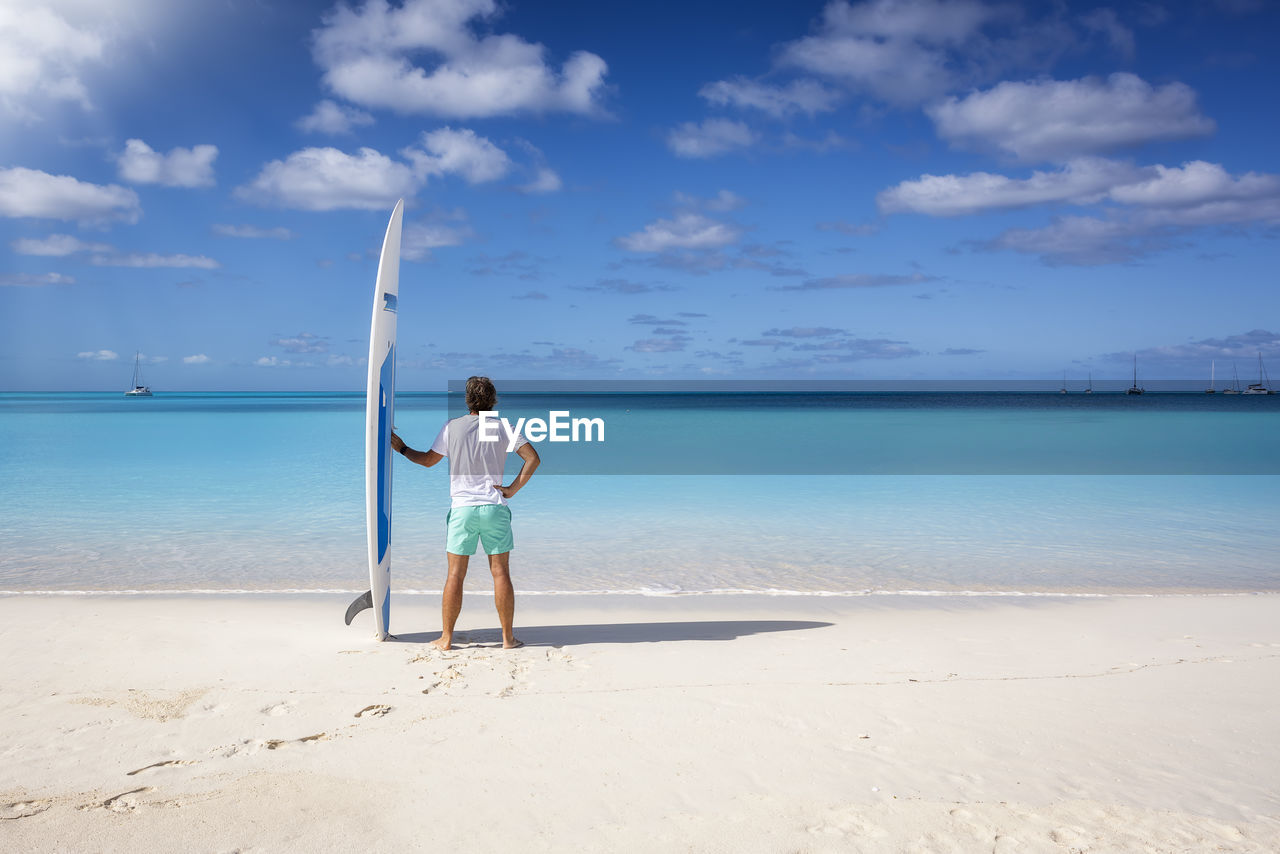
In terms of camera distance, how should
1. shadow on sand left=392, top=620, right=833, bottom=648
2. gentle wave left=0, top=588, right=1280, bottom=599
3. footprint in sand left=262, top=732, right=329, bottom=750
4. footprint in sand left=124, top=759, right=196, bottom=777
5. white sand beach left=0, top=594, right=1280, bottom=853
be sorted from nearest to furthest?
white sand beach left=0, top=594, right=1280, bottom=853, footprint in sand left=124, top=759, right=196, bottom=777, footprint in sand left=262, top=732, right=329, bottom=750, shadow on sand left=392, top=620, right=833, bottom=648, gentle wave left=0, top=588, right=1280, bottom=599

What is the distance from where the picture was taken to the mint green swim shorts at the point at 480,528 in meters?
4.31

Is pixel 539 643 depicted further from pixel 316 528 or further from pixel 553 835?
pixel 316 528

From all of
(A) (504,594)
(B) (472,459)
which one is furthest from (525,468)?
(A) (504,594)

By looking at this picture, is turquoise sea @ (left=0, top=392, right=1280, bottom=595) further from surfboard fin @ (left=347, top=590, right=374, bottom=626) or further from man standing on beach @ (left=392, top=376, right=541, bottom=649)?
man standing on beach @ (left=392, top=376, right=541, bottom=649)

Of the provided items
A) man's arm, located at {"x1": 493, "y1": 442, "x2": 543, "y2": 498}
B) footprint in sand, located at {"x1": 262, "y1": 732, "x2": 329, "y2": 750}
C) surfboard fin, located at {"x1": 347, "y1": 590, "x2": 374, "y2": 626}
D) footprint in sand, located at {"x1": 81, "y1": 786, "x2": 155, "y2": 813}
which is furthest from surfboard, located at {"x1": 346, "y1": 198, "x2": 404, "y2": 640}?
footprint in sand, located at {"x1": 81, "y1": 786, "x2": 155, "y2": 813}

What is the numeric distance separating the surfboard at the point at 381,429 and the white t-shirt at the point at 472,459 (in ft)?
1.29

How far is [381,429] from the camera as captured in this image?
452 cm

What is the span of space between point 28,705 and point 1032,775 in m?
4.17

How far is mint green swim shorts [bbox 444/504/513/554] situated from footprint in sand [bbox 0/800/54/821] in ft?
6.70

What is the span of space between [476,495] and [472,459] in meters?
0.21

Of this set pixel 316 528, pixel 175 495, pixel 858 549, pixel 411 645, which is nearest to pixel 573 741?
pixel 411 645

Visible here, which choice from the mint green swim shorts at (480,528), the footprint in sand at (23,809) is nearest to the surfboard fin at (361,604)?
the mint green swim shorts at (480,528)

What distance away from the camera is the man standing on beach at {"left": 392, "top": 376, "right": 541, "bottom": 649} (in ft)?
14.0

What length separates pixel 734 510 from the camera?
1025 cm
